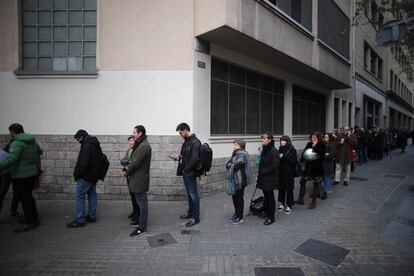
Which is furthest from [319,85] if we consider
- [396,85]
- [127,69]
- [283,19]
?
[396,85]

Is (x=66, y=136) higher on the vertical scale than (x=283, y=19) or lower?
lower

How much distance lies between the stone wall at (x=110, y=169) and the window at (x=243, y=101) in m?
1.75

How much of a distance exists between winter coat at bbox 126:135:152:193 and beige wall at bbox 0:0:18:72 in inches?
194

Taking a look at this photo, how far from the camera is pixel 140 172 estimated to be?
584 centimetres

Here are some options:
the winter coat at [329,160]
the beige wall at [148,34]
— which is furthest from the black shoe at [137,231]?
the winter coat at [329,160]

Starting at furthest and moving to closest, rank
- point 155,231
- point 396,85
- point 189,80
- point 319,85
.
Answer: point 396,85 < point 319,85 < point 189,80 < point 155,231

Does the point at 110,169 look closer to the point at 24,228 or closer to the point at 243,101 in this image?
the point at 24,228

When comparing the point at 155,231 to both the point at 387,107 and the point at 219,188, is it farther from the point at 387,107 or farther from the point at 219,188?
the point at 387,107

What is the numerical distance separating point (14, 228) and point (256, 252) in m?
4.33

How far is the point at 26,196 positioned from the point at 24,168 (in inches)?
20.8

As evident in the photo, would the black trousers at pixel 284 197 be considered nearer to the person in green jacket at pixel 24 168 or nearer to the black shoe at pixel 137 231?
the black shoe at pixel 137 231

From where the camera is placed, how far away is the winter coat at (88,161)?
612 centimetres

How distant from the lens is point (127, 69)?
834 cm

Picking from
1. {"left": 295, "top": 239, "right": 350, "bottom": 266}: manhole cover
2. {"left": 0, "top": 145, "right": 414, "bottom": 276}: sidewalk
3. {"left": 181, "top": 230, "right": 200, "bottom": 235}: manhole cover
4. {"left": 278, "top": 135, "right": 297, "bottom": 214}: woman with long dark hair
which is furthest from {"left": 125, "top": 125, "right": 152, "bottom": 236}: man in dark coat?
{"left": 278, "top": 135, "right": 297, "bottom": 214}: woman with long dark hair
